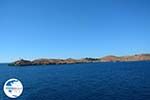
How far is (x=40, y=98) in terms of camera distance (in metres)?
61.6

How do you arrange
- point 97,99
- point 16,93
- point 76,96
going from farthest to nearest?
point 76,96 < point 97,99 < point 16,93

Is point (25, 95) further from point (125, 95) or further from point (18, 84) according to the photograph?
point (18, 84)

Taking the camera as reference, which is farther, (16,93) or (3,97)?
(3,97)

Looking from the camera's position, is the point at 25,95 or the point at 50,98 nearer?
the point at 50,98

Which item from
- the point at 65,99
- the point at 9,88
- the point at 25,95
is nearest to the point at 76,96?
the point at 65,99

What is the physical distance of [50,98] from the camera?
61.1 m

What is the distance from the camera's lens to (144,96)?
6044 cm

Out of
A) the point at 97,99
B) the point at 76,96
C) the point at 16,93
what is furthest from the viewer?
the point at 76,96

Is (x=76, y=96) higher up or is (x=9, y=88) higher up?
(x=9, y=88)

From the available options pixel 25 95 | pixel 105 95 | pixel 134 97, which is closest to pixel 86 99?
pixel 105 95

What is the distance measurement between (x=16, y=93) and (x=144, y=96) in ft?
142

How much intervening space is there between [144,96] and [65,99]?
18162mm

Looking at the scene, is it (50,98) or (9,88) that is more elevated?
(9,88)

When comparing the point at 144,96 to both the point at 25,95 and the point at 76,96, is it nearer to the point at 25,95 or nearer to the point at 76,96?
the point at 76,96
